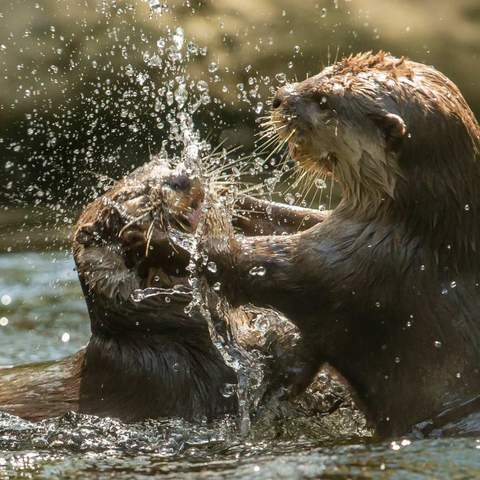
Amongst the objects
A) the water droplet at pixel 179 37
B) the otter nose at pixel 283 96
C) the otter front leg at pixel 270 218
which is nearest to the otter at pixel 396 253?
the otter nose at pixel 283 96

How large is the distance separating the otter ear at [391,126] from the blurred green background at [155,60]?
4.55 m

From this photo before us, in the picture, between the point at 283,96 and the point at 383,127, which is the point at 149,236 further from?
the point at 383,127

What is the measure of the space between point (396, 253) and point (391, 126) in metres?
0.40

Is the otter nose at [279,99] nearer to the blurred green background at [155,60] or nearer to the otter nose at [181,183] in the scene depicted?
the otter nose at [181,183]

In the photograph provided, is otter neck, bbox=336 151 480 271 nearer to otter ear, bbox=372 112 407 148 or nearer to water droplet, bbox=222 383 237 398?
otter ear, bbox=372 112 407 148

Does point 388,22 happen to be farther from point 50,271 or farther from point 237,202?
point 237,202

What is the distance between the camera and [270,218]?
4750 mm

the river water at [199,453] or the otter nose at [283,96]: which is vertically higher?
the otter nose at [283,96]

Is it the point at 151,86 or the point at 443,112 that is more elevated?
the point at 151,86

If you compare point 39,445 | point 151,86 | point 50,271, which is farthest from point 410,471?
point 151,86

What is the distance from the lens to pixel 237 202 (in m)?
4.71

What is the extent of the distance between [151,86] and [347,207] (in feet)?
17.0

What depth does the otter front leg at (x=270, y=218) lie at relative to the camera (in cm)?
471

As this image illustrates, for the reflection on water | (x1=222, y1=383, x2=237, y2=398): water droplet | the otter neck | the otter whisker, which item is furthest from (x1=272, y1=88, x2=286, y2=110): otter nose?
the reflection on water
